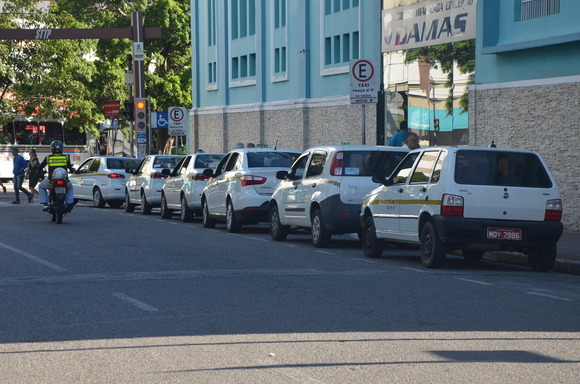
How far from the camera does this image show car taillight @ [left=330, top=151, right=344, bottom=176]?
17.8m

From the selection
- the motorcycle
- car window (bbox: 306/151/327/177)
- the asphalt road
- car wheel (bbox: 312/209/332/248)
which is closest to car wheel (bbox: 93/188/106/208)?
the motorcycle

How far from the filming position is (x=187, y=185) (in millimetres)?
25984

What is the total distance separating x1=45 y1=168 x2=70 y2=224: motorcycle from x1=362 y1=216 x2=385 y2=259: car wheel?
932 cm

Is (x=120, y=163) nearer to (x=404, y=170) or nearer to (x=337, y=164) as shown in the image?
(x=337, y=164)

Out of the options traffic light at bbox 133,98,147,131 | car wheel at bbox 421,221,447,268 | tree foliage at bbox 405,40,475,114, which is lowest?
car wheel at bbox 421,221,447,268

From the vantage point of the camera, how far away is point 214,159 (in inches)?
1046

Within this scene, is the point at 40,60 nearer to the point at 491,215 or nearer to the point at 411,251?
the point at 411,251

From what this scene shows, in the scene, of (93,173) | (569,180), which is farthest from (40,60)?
(569,180)

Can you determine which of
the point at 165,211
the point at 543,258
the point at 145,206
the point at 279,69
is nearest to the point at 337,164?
the point at 543,258

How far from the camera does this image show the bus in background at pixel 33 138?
54.6m

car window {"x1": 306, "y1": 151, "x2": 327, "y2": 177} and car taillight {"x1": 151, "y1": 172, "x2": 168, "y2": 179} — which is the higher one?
car window {"x1": 306, "y1": 151, "x2": 327, "y2": 177}

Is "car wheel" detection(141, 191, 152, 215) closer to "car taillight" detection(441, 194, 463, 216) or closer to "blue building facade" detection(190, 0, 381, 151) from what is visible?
"blue building facade" detection(190, 0, 381, 151)

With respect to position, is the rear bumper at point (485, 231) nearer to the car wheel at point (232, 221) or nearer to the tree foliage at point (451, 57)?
the car wheel at point (232, 221)

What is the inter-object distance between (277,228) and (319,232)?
6.01ft
